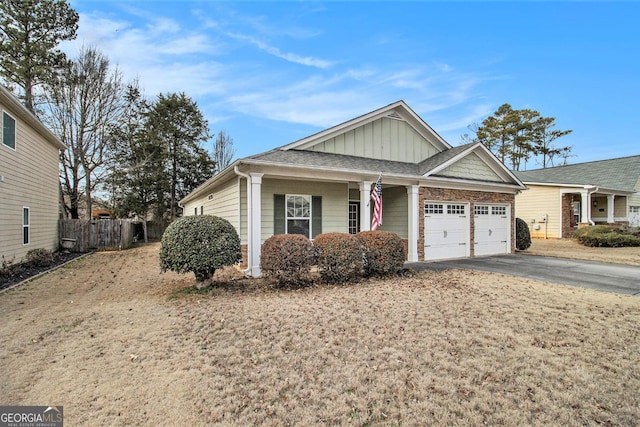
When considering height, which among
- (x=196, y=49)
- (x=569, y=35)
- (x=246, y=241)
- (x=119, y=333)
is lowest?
(x=119, y=333)

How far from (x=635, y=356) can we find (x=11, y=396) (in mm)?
6677

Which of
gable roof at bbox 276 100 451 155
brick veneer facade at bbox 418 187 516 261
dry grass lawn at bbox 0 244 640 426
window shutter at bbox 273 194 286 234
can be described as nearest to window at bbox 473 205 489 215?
brick veneer facade at bbox 418 187 516 261

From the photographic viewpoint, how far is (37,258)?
34.6 ft

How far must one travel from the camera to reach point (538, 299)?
20.4ft

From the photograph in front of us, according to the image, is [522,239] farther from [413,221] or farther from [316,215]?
[316,215]

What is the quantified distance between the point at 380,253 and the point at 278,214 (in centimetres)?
334

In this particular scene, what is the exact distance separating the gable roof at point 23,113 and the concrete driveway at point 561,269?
12.6 meters

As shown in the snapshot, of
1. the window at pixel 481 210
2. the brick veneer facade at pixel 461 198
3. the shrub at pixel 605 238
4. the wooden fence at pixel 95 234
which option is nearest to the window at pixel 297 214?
the brick veneer facade at pixel 461 198

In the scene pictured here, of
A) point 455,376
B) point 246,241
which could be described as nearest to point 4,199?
point 246,241

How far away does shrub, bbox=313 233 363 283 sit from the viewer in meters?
7.63

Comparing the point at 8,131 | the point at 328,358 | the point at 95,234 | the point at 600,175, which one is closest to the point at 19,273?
the point at 8,131

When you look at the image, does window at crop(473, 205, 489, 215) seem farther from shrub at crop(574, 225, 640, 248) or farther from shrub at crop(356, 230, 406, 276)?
shrub at crop(574, 225, 640, 248)

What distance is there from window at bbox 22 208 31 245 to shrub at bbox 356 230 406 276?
1122cm

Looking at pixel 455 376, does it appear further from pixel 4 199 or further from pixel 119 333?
pixel 4 199
